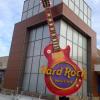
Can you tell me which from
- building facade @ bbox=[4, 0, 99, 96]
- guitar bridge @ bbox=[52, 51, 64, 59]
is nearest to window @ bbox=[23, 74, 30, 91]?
building facade @ bbox=[4, 0, 99, 96]

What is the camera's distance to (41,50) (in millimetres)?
16031

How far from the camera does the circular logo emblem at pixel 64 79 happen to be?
7.49 m

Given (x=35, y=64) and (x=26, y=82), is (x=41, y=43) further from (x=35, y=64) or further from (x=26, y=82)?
(x=26, y=82)

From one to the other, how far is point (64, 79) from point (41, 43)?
9090 mm

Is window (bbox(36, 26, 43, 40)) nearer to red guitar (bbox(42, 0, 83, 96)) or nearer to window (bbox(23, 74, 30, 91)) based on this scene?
window (bbox(23, 74, 30, 91))

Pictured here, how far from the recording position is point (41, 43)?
16.3 meters

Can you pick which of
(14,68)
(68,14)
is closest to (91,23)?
(68,14)

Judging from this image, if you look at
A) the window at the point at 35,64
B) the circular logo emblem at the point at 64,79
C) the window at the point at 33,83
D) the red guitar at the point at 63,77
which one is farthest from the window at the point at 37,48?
the circular logo emblem at the point at 64,79

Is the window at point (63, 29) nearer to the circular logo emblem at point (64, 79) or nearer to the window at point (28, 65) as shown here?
the window at point (28, 65)

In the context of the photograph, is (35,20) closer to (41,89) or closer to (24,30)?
(24,30)

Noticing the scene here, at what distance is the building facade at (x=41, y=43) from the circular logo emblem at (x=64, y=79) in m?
6.62

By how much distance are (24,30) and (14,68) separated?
3.97 meters

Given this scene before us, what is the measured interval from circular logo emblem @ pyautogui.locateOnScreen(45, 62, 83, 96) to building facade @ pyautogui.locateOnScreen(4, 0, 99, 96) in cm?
662

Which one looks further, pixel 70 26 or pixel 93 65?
pixel 93 65
